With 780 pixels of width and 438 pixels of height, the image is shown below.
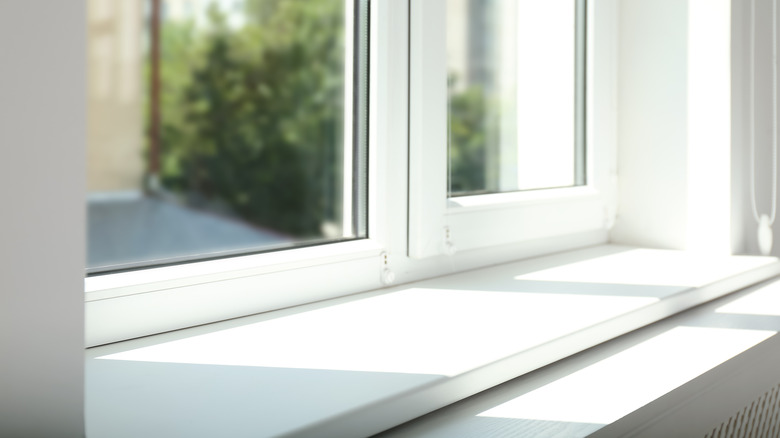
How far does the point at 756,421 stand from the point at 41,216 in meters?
1.09

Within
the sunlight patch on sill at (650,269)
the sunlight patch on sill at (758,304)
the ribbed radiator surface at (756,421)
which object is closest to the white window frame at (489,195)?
the sunlight patch on sill at (650,269)

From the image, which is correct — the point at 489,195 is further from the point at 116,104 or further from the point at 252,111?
the point at 252,111

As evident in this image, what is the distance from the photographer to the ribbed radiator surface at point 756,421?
3.58 feet

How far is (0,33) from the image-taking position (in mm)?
528

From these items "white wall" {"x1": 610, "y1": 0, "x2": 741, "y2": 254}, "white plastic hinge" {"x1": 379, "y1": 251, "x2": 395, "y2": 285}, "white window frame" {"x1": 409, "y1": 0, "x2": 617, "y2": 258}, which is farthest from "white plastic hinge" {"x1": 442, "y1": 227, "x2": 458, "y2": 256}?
"white wall" {"x1": 610, "y1": 0, "x2": 741, "y2": 254}

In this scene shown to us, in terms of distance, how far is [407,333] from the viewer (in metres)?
0.96

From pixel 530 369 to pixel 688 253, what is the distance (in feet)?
2.78

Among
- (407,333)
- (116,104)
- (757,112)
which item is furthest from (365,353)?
(116,104)

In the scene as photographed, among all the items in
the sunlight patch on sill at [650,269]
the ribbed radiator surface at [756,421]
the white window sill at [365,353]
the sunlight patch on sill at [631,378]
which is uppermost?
the sunlight patch on sill at [650,269]

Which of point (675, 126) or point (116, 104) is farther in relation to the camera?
point (116, 104)

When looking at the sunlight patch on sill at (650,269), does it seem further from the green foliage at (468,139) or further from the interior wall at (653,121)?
the green foliage at (468,139)

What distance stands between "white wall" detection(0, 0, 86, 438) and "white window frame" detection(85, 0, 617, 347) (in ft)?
0.98

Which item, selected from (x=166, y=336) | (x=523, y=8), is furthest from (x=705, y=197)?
(x=166, y=336)

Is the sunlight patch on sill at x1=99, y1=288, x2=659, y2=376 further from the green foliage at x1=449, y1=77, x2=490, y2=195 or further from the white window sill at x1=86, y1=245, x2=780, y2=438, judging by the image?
the green foliage at x1=449, y1=77, x2=490, y2=195
